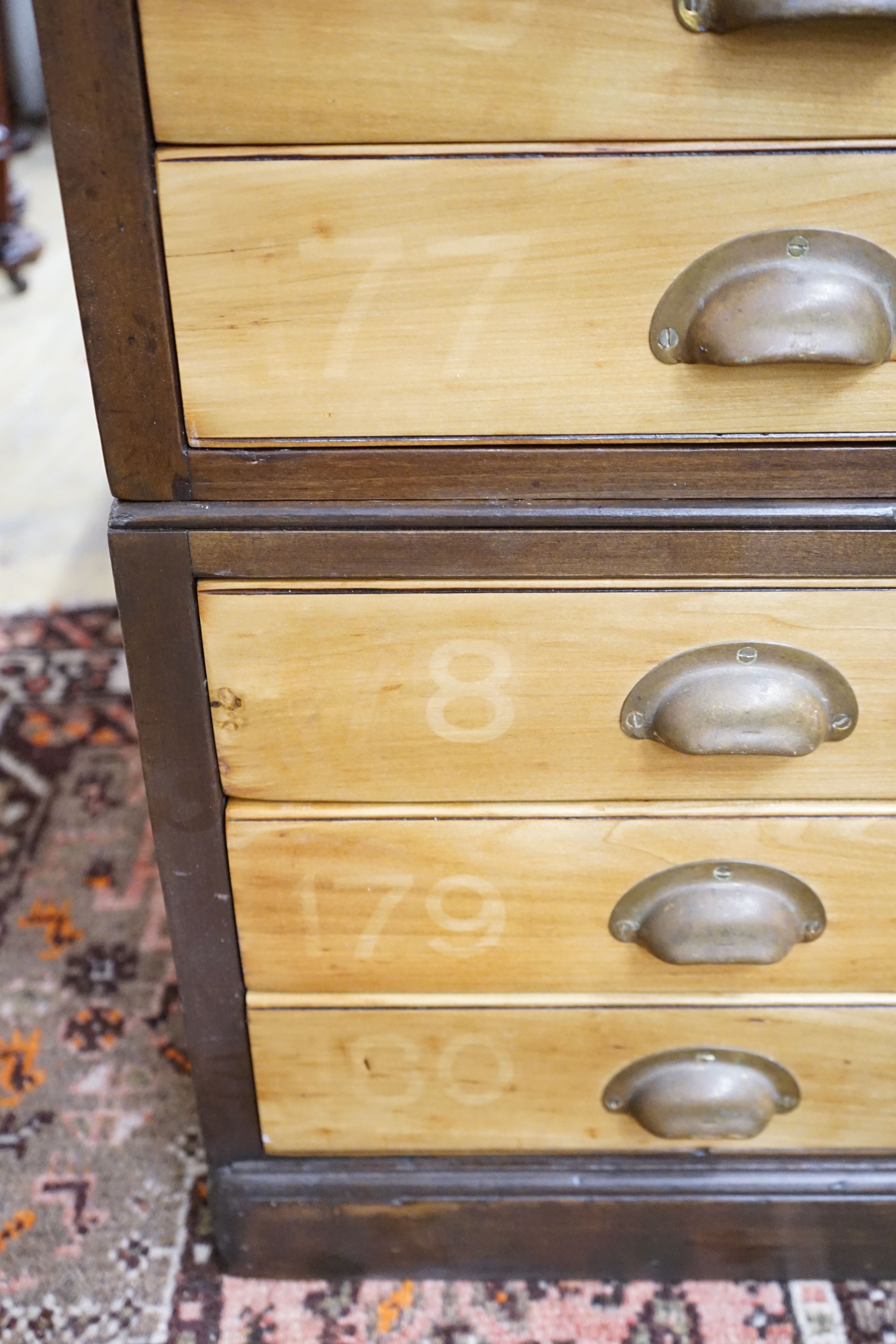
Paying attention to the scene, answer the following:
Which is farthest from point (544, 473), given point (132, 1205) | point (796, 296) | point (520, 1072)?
point (132, 1205)

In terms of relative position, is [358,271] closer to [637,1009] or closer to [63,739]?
[637,1009]

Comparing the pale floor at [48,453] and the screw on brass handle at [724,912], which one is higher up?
the screw on brass handle at [724,912]

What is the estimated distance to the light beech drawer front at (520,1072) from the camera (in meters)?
0.75

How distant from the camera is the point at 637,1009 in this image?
753 mm

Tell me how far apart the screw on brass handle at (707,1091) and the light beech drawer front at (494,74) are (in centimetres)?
56

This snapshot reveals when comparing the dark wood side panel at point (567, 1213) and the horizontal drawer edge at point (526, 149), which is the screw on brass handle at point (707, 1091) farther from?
the horizontal drawer edge at point (526, 149)

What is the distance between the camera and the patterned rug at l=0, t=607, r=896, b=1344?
0.85 m

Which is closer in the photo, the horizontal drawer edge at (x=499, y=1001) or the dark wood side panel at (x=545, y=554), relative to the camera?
the dark wood side panel at (x=545, y=554)

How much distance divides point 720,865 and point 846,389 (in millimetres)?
285

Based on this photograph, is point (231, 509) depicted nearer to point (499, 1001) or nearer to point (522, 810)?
point (522, 810)

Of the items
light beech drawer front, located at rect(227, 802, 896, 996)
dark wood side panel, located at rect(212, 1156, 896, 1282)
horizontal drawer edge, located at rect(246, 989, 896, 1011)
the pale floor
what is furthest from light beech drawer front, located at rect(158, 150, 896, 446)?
the pale floor

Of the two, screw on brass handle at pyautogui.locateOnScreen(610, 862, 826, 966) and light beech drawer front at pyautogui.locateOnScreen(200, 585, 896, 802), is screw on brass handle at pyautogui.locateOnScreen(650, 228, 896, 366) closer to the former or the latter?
light beech drawer front at pyautogui.locateOnScreen(200, 585, 896, 802)

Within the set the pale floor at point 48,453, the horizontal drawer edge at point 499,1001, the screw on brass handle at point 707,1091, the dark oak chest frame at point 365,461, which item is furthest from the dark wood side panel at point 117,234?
the pale floor at point 48,453

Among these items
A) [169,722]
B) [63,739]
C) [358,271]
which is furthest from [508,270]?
[63,739]
